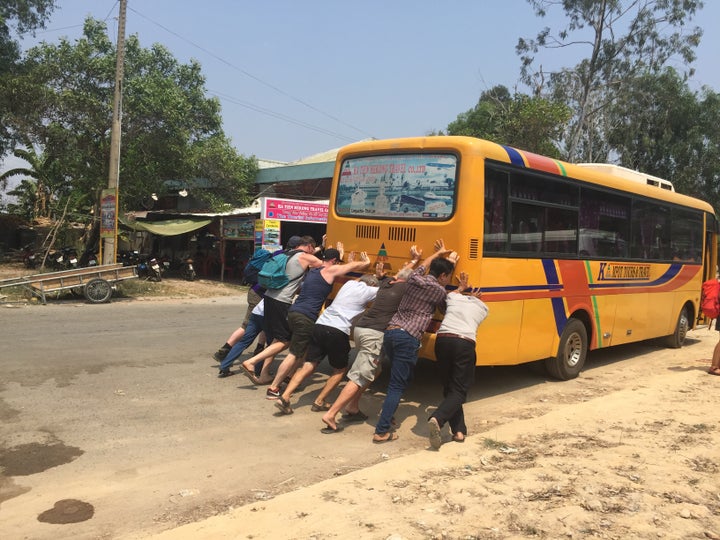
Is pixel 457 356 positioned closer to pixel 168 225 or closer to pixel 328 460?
pixel 328 460

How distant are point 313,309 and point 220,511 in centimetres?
274

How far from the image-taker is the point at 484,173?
6172 mm

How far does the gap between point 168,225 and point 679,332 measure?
1728 cm

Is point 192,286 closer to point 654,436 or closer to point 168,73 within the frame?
point 168,73

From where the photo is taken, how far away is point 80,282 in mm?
14117

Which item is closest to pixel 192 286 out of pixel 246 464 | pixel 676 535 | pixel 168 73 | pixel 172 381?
pixel 168 73

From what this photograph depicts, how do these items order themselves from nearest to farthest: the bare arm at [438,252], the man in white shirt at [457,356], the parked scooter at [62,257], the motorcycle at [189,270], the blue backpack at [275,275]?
the man in white shirt at [457,356] → the bare arm at [438,252] → the blue backpack at [275,275] → the parked scooter at [62,257] → the motorcycle at [189,270]

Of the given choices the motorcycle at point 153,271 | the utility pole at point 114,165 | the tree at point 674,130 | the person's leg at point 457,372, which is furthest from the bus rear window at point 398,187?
the tree at point 674,130

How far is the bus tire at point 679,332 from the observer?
1095cm

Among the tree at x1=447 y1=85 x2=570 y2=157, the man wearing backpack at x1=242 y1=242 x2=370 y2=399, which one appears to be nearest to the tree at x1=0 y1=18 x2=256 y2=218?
the tree at x1=447 y1=85 x2=570 y2=157

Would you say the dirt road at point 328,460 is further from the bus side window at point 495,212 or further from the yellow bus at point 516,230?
the bus side window at point 495,212

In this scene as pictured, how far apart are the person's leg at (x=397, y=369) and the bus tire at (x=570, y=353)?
331cm

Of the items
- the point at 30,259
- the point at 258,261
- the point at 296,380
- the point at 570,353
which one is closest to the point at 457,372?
the point at 296,380

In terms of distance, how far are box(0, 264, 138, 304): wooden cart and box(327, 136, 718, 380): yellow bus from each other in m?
9.39
